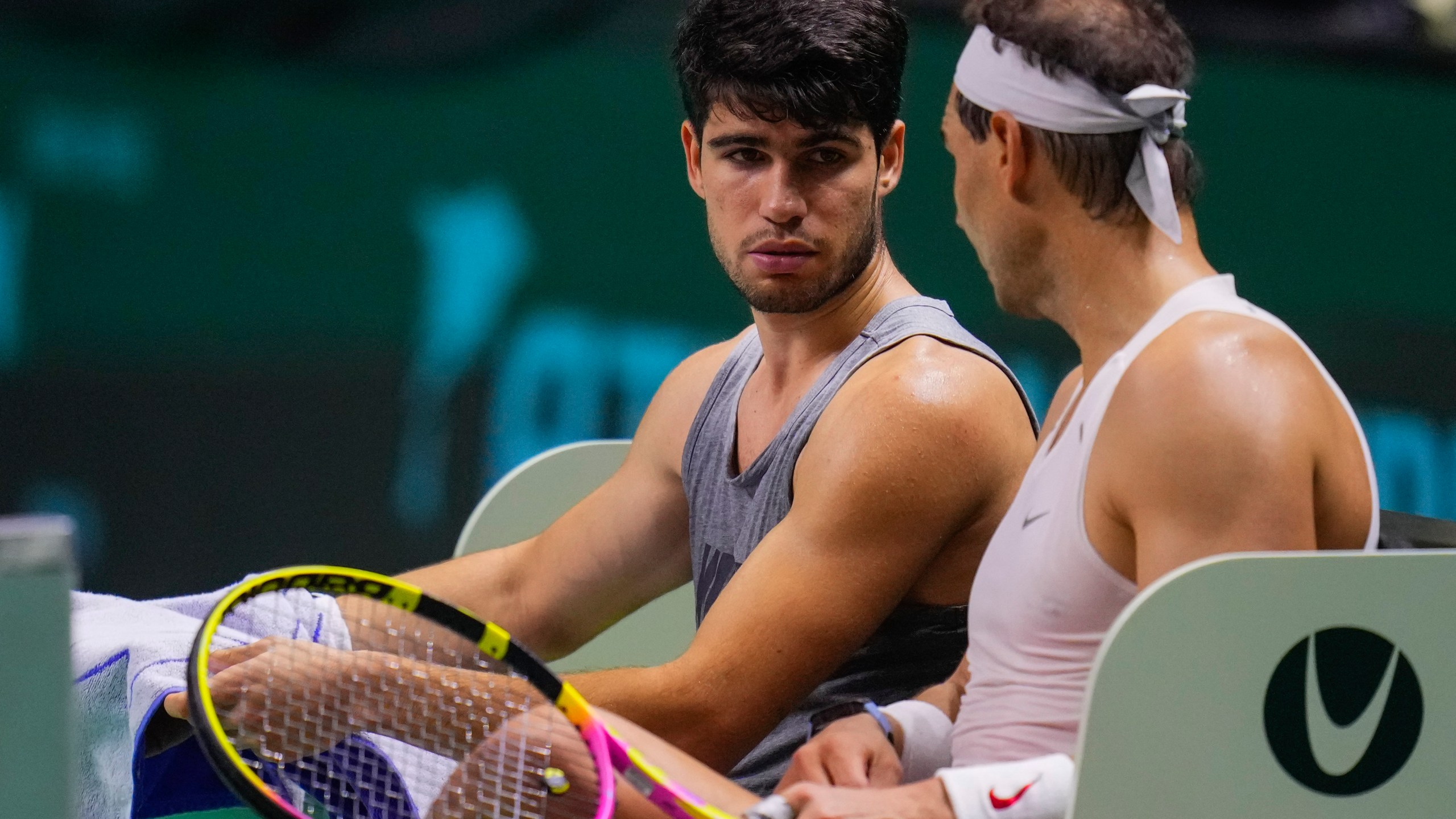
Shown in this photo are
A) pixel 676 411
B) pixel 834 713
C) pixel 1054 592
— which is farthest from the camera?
pixel 676 411

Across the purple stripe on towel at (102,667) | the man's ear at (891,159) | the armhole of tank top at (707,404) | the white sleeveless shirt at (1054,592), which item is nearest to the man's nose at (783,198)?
the man's ear at (891,159)

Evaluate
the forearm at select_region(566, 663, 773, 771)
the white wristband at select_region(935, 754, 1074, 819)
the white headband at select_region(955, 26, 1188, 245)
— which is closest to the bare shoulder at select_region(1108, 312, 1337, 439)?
the white headband at select_region(955, 26, 1188, 245)

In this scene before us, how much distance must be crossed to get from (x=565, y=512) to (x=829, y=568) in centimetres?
63

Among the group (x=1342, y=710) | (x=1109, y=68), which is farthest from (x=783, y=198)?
(x=1342, y=710)

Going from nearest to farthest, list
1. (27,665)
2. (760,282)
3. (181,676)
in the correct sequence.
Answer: (27,665), (181,676), (760,282)

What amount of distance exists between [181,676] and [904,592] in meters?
0.62

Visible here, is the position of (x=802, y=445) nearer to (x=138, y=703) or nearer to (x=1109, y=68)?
(x=1109, y=68)

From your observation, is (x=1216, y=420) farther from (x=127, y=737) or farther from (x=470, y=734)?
(x=127, y=737)

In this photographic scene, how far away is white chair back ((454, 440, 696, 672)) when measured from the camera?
1.86 metres

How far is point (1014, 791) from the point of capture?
39.5 inches

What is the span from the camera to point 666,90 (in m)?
2.51

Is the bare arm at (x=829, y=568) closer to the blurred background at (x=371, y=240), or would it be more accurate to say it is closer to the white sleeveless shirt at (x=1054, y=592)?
the white sleeveless shirt at (x=1054, y=592)

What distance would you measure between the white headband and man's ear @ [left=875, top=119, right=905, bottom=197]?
1.11 ft

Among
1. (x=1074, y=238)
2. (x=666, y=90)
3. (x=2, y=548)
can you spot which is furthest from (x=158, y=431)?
(x=2, y=548)
